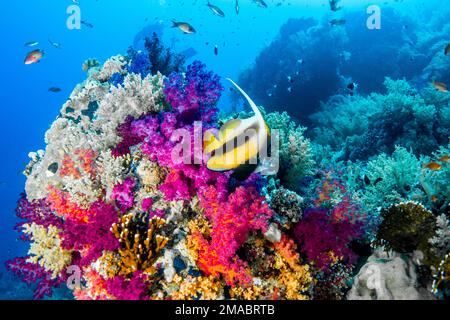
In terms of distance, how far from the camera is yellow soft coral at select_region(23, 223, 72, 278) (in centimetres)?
366

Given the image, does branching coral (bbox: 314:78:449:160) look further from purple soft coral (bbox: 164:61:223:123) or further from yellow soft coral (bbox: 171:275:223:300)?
yellow soft coral (bbox: 171:275:223:300)

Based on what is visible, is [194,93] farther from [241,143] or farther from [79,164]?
[241,143]

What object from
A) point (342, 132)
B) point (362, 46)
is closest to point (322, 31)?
point (362, 46)

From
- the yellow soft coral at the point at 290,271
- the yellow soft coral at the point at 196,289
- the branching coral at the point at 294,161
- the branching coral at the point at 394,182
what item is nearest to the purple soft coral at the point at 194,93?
the branching coral at the point at 294,161

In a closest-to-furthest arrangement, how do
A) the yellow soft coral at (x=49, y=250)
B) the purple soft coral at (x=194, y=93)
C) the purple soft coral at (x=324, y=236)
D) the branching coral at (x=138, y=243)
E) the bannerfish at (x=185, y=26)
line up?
the branching coral at (x=138, y=243) < the purple soft coral at (x=324, y=236) < the yellow soft coral at (x=49, y=250) < the purple soft coral at (x=194, y=93) < the bannerfish at (x=185, y=26)

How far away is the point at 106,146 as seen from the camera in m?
4.53

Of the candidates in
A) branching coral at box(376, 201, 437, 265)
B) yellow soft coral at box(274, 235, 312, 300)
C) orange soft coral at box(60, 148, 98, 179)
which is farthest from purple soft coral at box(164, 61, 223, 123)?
branching coral at box(376, 201, 437, 265)

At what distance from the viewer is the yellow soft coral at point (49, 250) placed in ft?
12.0

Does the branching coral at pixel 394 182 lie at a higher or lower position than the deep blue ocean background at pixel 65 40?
lower

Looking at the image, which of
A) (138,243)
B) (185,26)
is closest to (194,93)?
(138,243)

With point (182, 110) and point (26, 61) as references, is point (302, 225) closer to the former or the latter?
point (182, 110)

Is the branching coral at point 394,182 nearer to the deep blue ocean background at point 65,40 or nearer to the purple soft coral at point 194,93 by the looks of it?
the purple soft coral at point 194,93

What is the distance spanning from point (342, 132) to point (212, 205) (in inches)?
314

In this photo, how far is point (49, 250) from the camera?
3676mm
